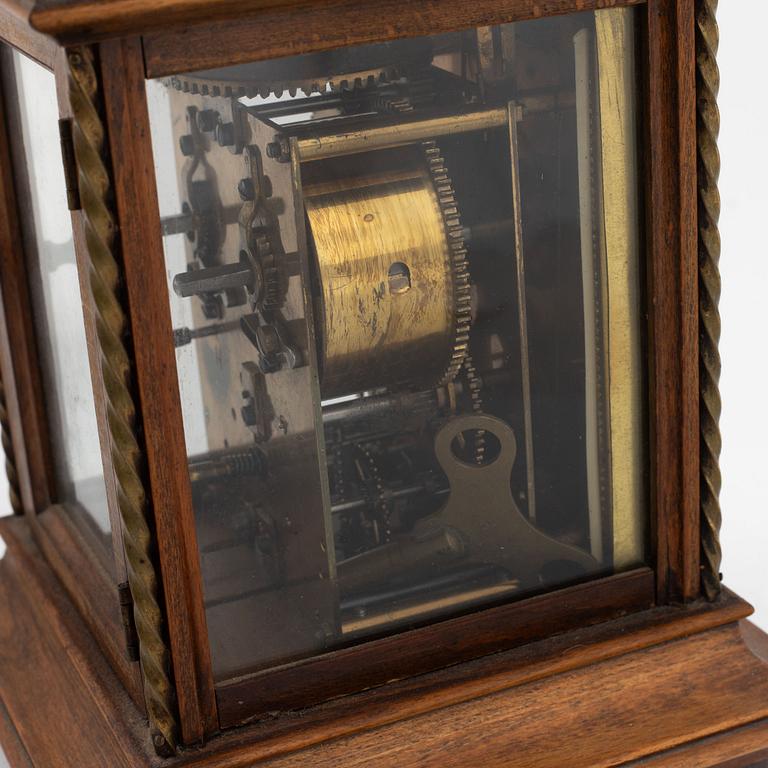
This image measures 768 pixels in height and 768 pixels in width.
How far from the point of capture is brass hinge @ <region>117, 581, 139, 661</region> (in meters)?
1.35

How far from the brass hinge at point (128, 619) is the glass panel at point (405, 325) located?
7 cm

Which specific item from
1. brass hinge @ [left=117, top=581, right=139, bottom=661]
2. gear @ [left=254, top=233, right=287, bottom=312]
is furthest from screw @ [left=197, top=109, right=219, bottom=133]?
brass hinge @ [left=117, top=581, right=139, bottom=661]

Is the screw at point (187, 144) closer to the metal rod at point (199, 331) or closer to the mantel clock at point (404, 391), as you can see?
the mantel clock at point (404, 391)

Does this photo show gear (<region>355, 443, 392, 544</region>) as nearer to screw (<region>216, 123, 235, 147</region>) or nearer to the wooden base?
the wooden base

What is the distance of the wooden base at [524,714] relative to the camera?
4.54 ft

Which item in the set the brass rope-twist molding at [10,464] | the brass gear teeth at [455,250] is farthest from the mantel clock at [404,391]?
the brass rope-twist molding at [10,464]

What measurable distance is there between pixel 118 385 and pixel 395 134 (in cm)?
34

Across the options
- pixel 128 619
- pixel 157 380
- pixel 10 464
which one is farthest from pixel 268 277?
pixel 10 464

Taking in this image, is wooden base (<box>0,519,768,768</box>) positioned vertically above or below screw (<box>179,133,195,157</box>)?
below

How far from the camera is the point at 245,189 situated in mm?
1324

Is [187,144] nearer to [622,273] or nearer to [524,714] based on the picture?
[622,273]

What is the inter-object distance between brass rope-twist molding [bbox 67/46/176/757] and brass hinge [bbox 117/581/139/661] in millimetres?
37

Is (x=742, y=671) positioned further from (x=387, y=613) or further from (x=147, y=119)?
(x=147, y=119)

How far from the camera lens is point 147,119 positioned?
119 cm
